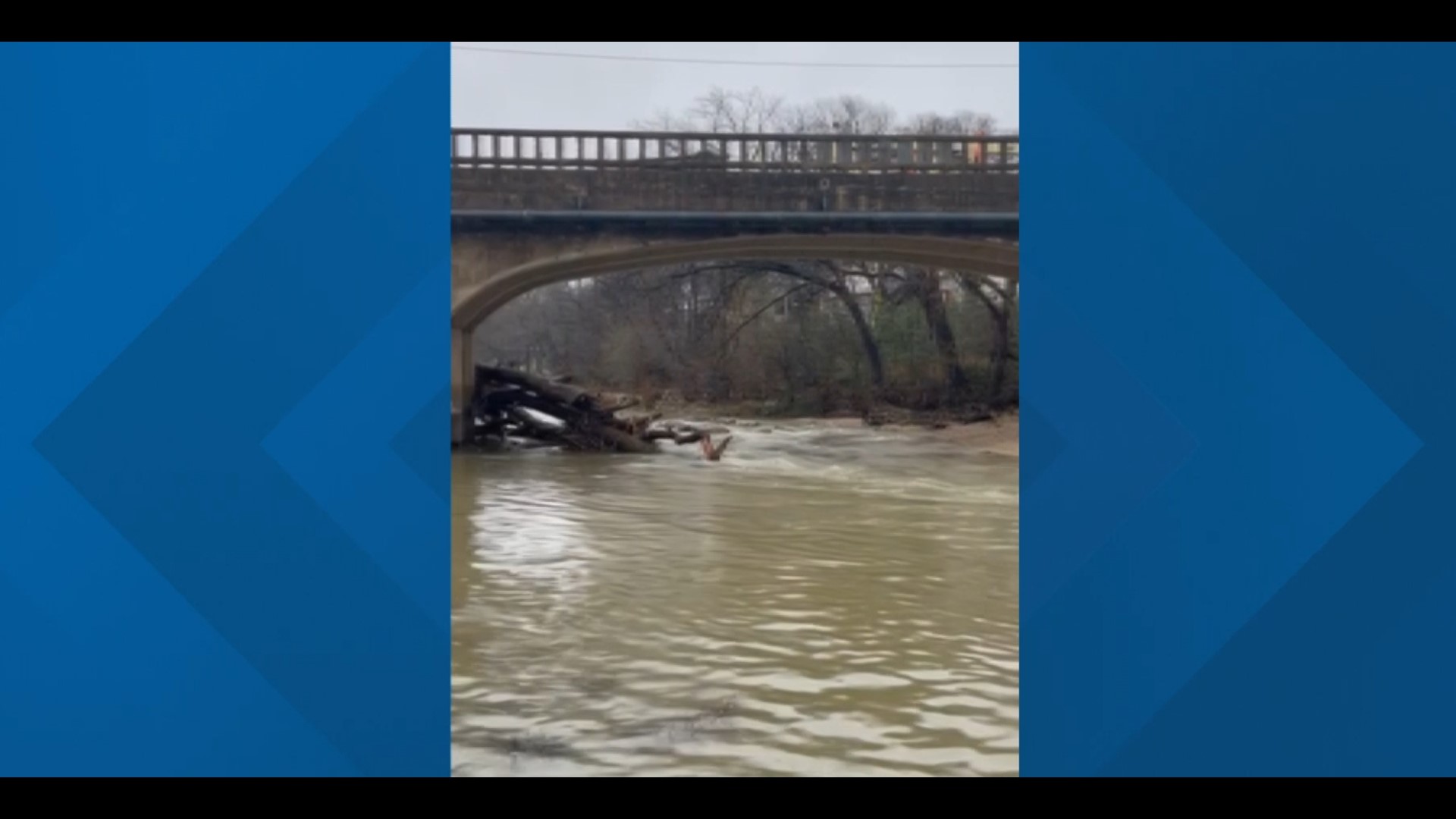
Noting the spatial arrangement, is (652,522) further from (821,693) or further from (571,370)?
(571,370)

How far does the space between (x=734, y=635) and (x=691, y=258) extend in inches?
504

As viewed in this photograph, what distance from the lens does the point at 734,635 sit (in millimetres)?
6031

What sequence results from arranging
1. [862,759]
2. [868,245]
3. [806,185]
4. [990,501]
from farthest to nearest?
[868,245], [806,185], [990,501], [862,759]

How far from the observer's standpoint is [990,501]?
39.9 feet

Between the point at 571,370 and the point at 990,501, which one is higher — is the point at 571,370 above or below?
above

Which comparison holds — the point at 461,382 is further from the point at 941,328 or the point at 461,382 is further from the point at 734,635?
the point at 941,328

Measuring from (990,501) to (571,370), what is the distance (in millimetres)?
26676

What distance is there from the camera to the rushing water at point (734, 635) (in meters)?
4.25

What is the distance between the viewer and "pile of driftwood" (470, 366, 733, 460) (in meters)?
18.1

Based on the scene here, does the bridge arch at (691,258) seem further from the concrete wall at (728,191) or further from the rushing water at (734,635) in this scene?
the rushing water at (734,635)

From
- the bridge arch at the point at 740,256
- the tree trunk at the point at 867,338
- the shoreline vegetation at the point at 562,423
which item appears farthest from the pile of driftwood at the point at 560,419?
the tree trunk at the point at 867,338
